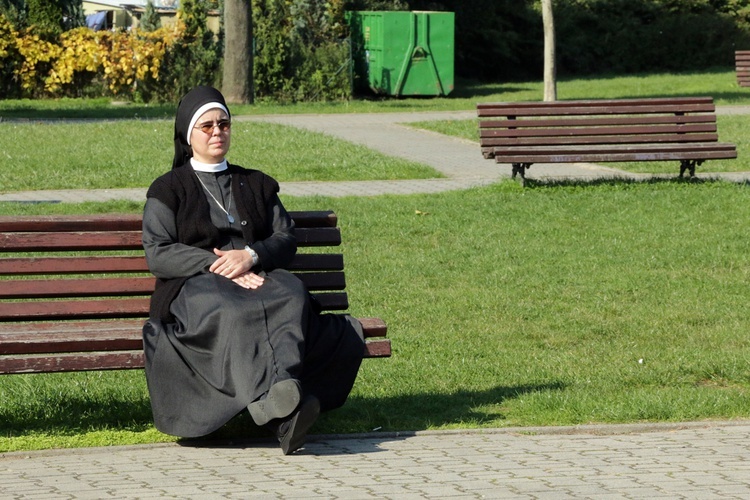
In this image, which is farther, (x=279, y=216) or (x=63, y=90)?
(x=63, y=90)

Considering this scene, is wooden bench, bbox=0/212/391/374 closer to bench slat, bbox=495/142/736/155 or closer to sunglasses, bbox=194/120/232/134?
sunglasses, bbox=194/120/232/134

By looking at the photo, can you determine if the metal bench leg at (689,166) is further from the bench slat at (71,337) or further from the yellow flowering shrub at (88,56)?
the yellow flowering shrub at (88,56)

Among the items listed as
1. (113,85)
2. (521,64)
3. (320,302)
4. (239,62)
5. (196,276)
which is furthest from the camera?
(521,64)

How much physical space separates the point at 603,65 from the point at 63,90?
61.7 ft

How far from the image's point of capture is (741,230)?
1108cm

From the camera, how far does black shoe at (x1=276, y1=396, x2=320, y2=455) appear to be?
514 cm

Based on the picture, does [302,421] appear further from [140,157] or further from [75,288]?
[140,157]

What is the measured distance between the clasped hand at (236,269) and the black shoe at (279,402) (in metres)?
0.55

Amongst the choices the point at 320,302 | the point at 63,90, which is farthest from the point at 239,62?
the point at 320,302

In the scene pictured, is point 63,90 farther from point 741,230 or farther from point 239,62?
point 741,230

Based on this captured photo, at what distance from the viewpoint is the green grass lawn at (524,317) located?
20.0 ft

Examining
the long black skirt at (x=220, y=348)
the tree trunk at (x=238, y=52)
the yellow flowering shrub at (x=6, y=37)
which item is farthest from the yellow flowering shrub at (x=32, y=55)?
the long black skirt at (x=220, y=348)

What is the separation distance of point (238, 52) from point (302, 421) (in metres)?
20.9

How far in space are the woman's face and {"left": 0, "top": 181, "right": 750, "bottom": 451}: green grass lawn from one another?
1.20m
